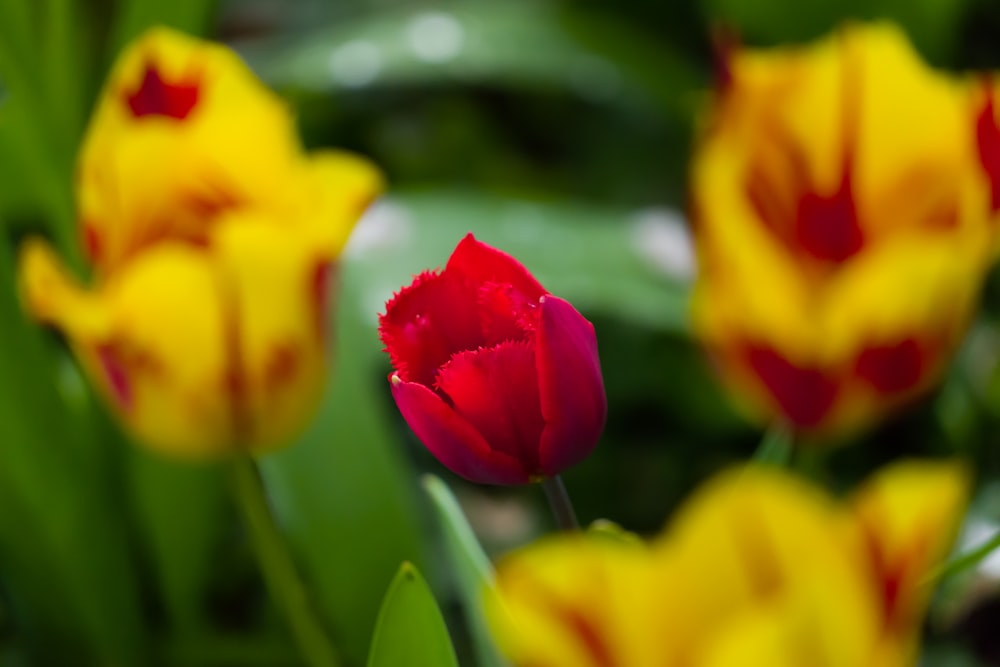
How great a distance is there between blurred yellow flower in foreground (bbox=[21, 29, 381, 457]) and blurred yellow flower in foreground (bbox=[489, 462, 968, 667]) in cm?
20

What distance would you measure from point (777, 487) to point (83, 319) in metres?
0.27

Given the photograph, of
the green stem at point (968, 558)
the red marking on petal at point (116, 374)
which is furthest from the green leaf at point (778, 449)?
the red marking on petal at point (116, 374)

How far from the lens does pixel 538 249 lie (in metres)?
0.75

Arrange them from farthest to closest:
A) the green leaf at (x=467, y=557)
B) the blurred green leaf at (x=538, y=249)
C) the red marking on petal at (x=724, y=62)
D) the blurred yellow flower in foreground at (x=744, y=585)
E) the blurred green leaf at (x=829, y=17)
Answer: the blurred green leaf at (x=829, y=17) → the blurred green leaf at (x=538, y=249) → the red marking on petal at (x=724, y=62) → the green leaf at (x=467, y=557) → the blurred yellow flower in foreground at (x=744, y=585)

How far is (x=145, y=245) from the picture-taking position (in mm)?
390

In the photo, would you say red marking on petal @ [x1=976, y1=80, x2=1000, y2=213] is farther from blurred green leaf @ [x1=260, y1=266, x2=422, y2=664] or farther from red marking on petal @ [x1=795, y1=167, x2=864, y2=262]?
blurred green leaf @ [x1=260, y1=266, x2=422, y2=664]

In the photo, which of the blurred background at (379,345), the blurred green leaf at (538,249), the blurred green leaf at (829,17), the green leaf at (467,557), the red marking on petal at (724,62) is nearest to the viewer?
the green leaf at (467,557)

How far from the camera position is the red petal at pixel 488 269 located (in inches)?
9.8

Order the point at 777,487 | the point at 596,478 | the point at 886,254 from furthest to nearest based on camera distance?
the point at 596,478 < the point at 886,254 < the point at 777,487

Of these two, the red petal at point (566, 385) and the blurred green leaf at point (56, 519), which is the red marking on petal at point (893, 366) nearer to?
the red petal at point (566, 385)

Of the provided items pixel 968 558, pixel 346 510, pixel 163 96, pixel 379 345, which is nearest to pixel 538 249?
pixel 379 345

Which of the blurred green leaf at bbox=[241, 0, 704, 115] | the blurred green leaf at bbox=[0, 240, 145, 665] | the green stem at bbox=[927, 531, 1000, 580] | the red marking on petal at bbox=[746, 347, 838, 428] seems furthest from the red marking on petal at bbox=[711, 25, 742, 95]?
the blurred green leaf at bbox=[241, 0, 704, 115]

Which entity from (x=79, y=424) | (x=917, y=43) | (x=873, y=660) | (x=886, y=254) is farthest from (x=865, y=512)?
(x=917, y=43)

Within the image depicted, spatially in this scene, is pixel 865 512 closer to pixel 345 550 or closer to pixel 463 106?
pixel 345 550
